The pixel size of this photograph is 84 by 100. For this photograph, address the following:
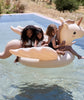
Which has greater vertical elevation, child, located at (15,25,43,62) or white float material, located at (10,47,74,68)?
child, located at (15,25,43,62)

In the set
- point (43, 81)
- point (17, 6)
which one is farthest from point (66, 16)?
point (43, 81)

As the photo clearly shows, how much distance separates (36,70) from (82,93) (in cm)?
114

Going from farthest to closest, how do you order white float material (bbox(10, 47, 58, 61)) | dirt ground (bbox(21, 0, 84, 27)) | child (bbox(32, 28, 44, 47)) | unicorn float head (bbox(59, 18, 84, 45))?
dirt ground (bbox(21, 0, 84, 27)) → unicorn float head (bbox(59, 18, 84, 45)) → child (bbox(32, 28, 44, 47)) → white float material (bbox(10, 47, 58, 61))

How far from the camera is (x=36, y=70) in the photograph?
4.23 m

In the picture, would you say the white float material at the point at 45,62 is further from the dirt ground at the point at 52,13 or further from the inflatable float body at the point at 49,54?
the dirt ground at the point at 52,13

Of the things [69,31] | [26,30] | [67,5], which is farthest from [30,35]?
[67,5]

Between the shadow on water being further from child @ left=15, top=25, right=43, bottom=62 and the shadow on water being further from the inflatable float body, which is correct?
child @ left=15, top=25, right=43, bottom=62

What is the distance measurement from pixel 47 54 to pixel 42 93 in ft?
2.30

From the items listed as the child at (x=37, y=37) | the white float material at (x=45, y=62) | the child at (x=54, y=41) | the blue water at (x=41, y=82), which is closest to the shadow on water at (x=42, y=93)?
the blue water at (x=41, y=82)

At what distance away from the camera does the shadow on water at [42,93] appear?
3234 millimetres

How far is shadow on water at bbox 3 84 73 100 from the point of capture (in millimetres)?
3234

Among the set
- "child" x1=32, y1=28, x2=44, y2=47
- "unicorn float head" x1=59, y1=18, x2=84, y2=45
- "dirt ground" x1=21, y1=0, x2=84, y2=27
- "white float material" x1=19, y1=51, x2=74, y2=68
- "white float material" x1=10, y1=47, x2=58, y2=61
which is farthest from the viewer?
"dirt ground" x1=21, y1=0, x2=84, y2=27

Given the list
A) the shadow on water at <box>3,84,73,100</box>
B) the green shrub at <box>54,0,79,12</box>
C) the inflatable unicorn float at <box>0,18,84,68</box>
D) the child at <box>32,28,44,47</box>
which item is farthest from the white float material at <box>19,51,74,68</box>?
the green shrub at <box>54,0,79,12</box>

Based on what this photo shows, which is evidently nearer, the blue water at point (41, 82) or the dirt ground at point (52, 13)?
the blue water at point (41, 82)
